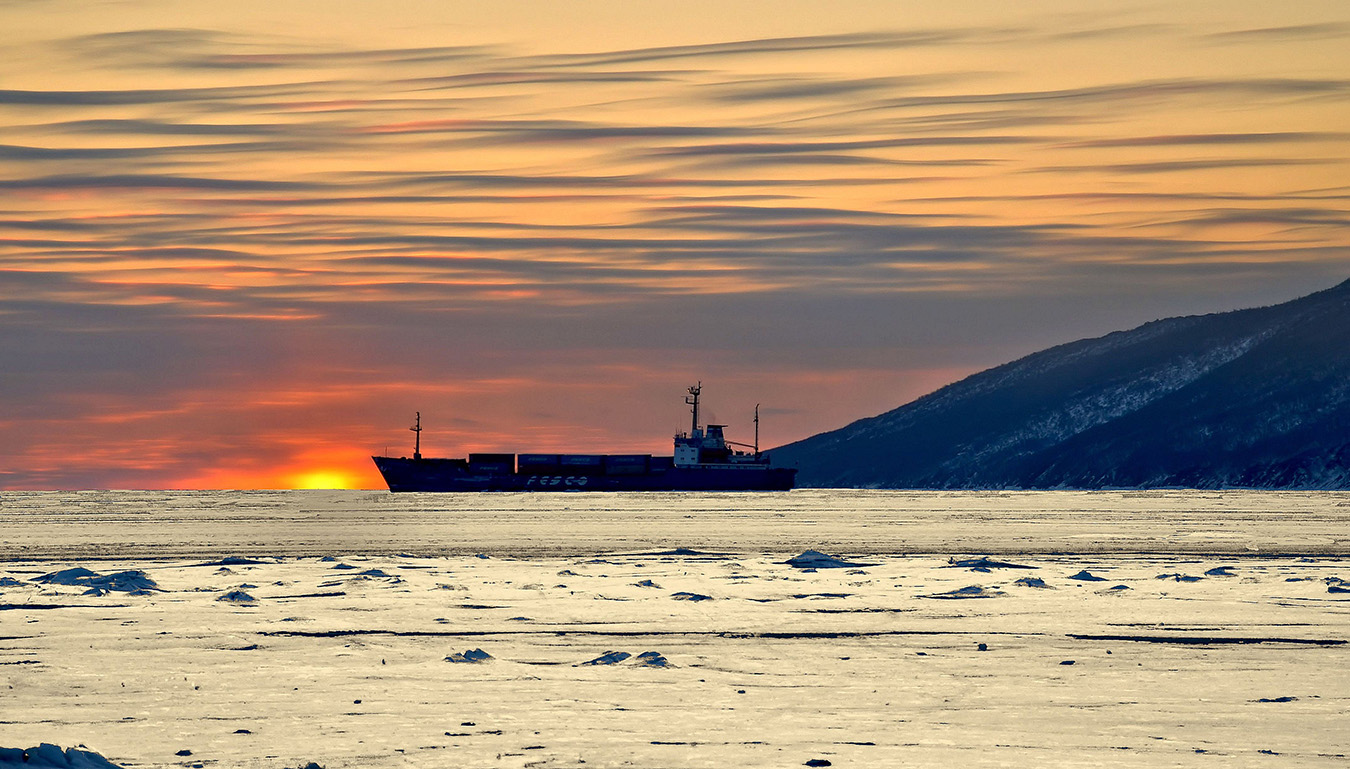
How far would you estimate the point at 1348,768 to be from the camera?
13.6 m

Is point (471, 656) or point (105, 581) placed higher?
point (105, 581)

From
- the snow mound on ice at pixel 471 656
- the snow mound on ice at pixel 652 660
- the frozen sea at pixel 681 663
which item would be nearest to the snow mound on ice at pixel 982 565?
the frozen sea at pixel 681 663

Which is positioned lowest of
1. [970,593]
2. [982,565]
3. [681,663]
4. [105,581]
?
[681,663]

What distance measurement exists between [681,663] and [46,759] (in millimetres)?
9565

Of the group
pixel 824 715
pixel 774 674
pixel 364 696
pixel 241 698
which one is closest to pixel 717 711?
pixel 824 715

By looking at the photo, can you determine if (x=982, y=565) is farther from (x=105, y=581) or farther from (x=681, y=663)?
(x=105, y=581)

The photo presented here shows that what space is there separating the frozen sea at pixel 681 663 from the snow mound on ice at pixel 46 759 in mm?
1027

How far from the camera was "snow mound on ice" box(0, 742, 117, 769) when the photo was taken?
41.0 feet

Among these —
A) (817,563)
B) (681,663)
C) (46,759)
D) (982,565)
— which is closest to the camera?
Result: (46,759)

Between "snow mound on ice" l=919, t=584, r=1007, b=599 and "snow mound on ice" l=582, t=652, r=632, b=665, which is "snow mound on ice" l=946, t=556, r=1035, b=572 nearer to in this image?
"snow mound on ice" l=919, t=584, r=1007, b=599

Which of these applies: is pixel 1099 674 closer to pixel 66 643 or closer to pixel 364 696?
pixel 364 696

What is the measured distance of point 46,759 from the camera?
12672 mm

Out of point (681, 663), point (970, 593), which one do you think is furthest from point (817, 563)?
point (681, 663)

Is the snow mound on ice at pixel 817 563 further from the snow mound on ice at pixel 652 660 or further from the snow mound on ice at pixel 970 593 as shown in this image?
the snow mound on ice at pixel 652 660
